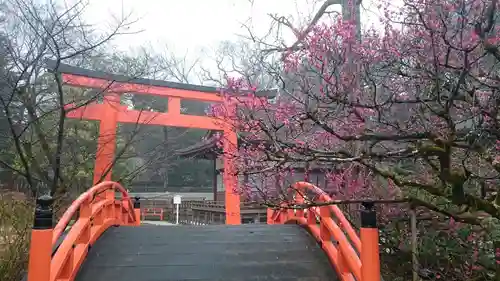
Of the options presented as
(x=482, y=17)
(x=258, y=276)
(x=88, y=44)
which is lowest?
(x=258, y=276)

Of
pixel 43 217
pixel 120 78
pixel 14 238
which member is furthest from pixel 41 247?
pixel 120 78

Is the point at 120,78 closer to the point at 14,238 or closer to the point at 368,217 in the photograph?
the point at 14,238

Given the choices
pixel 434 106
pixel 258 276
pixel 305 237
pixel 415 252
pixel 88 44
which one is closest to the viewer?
pixel 434 106

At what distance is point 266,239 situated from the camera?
15.8ft

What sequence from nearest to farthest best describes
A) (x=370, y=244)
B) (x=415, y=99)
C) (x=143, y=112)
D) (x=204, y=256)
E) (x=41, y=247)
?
(x=41, y=247) < (x=370, y=244) < (x=415, y=99) < (x=204, y=256) < (x=143, y=112)

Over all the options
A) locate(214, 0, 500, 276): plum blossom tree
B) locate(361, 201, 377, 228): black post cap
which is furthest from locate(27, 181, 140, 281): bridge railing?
locate(361, 201, 377, 228): black post cap

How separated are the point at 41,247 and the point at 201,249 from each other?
191 cm

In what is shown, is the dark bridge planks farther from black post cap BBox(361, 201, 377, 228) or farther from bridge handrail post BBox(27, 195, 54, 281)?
black post cap BBox(361, 201, 377, 228)

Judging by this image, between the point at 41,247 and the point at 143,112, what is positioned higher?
the point at 143,112

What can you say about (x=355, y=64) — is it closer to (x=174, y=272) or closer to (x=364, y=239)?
(x=364, y=239)

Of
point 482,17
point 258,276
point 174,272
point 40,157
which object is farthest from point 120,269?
point 40,157

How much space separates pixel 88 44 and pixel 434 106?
5.06m

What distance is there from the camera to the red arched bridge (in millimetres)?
2984

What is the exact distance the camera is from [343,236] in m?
3.61
